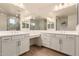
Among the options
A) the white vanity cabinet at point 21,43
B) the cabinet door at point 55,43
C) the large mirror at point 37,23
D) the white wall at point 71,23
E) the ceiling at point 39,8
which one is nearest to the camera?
the white vanity cabinet at point 21,43

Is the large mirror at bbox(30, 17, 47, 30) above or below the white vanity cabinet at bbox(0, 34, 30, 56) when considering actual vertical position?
above

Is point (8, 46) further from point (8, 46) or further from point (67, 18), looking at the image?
point (67, 18)

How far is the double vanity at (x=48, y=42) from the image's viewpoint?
5.45 ft

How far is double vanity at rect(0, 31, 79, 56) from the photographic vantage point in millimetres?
1660

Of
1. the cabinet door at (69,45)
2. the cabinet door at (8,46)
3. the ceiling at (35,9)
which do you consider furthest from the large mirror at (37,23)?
the cabinet door at (8,46)

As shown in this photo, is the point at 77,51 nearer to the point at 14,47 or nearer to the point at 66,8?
the point at 66,8

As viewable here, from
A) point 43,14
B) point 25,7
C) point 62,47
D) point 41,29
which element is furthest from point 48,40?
point 25,7

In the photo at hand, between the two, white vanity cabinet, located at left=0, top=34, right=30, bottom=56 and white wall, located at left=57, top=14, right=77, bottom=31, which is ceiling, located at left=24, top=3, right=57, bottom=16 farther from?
white vanity cabinet, located at left=0, top=34, right=30, bottom=56

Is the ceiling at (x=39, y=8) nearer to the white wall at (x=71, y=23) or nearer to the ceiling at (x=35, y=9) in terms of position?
the ceiling at (x=35, y=9)

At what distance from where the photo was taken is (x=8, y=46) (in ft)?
5.62

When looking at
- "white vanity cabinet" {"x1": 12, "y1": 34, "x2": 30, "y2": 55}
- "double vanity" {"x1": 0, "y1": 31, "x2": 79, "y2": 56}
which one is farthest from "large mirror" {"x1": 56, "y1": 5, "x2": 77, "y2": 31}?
"white vanity cabinet" {"x1": 12, "y1": 34, "x2": 30, "y2": 55}

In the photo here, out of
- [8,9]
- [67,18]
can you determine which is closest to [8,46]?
[8,9]

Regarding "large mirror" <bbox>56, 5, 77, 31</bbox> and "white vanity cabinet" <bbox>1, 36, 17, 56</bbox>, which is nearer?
"white vanity cabinet" <bbox>1, 36, 17, 56</bbox>

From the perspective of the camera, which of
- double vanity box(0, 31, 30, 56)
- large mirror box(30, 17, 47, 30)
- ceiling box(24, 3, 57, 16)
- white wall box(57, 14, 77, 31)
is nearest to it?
double vanity box(0, 31, 30, 56)
